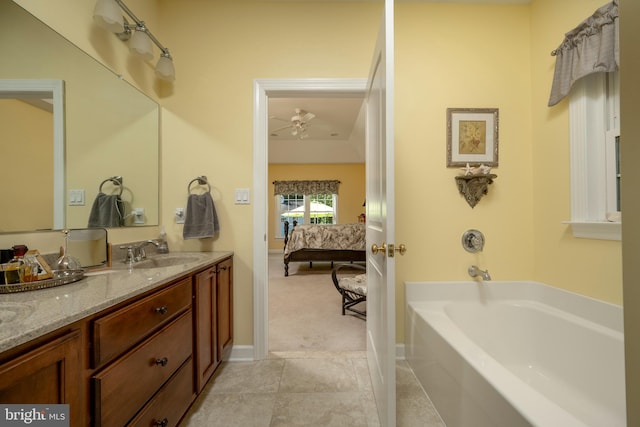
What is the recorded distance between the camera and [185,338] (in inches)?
49.2

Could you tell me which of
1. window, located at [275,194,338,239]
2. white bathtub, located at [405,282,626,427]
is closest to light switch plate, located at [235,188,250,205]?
white bathtub, located at [405,282,626,427]

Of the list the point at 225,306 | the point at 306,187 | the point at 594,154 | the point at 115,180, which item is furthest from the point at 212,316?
the point at 306,187

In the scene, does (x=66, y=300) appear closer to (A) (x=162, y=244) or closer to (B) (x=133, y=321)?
(B) (x=133, y=321)

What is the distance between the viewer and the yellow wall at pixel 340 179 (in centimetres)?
719

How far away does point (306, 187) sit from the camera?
7172mm

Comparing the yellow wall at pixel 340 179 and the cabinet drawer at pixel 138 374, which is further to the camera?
the yellow wall at pixel 340 179

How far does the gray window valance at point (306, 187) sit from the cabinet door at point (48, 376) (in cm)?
656

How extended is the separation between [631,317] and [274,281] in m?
4.04

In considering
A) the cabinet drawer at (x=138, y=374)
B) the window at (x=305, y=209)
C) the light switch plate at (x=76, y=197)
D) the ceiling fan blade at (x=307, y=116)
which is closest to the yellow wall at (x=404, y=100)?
the light switch plate at (x=76, y=197)

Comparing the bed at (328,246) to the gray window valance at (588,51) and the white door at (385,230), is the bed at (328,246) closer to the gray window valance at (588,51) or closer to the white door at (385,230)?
the white door at (385,230)

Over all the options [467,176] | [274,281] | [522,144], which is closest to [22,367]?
[467,176]

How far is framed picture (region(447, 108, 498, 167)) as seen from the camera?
1846 mm

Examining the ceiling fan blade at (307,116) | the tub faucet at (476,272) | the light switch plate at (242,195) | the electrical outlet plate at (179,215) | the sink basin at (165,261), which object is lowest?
the tub faucet at (476,272)

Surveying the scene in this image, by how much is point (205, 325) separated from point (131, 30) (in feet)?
6.37
